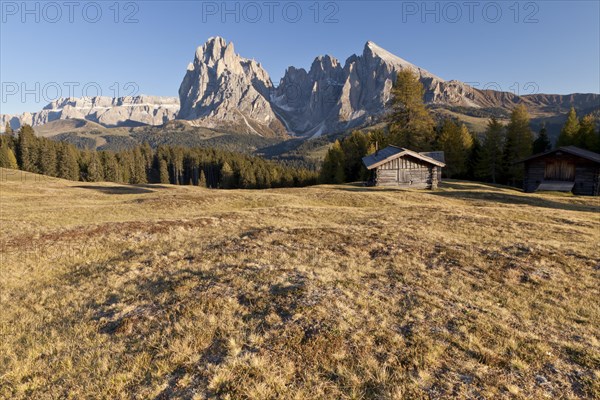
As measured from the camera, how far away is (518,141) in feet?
203

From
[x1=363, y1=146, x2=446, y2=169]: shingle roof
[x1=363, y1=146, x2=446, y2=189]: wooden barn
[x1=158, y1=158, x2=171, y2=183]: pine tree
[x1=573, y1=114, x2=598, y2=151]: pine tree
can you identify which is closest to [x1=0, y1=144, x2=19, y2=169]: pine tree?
[x1=158, y1=158, x2=171, y2=183]: pine tree

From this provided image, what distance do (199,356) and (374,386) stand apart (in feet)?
12.8

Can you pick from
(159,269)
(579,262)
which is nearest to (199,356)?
(159,269)

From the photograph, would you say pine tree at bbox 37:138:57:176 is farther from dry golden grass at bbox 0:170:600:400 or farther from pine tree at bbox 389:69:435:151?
pine tree at bbox 389:69:435:151

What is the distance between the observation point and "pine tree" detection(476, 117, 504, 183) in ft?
206

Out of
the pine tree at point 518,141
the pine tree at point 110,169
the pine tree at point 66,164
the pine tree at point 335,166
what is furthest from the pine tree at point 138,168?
the pine tree at point 518,141

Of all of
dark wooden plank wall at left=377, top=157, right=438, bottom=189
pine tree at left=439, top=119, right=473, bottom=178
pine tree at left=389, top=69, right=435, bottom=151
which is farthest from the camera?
pine tree at left=439, top=119, right=473, bottom=178

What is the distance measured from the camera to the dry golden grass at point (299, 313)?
19.7 feet

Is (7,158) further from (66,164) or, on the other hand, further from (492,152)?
(492,152)

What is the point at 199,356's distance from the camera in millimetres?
6652

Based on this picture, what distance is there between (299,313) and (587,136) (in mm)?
84920

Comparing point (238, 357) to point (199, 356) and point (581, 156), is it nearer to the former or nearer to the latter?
point (199, 356)

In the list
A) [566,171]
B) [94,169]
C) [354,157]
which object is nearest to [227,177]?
[94,169]

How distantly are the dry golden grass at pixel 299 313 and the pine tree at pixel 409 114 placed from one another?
1520 inches
